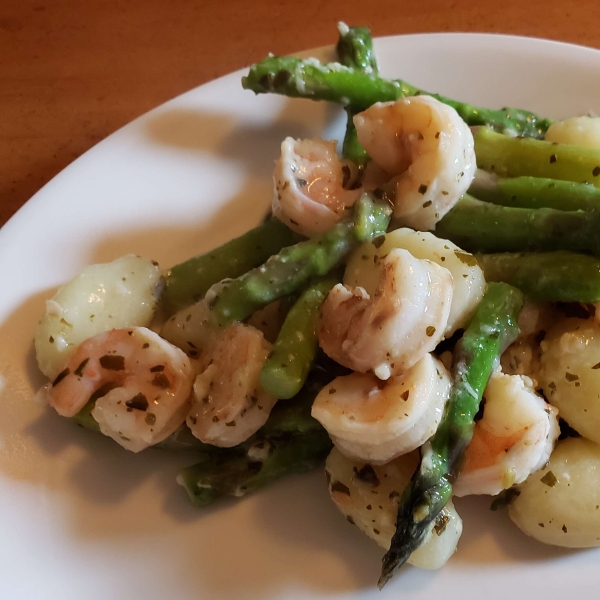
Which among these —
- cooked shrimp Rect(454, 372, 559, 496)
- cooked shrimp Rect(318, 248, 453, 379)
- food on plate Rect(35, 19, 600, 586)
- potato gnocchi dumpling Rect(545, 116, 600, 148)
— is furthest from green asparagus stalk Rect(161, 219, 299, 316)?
potato gnocchi dumpling Rect(545, 116, 600, 148)

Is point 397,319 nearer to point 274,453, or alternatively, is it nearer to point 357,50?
point 274,453

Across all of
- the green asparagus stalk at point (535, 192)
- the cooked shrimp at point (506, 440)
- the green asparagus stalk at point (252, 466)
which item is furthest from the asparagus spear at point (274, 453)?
the green asparagus stalk at point (535, 192)

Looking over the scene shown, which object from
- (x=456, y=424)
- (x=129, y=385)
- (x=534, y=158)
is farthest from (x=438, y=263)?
(x=129, y=385)

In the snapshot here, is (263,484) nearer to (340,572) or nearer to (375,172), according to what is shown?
(340,572)

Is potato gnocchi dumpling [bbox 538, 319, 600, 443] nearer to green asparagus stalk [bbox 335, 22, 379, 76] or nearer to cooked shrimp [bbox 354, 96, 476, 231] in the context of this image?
cooked shrimp [bbox 354, 96, 476, 231]

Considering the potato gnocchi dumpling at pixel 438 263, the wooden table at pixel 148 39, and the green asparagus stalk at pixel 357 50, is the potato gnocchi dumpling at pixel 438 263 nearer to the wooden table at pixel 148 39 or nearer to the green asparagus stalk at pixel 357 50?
the green asparagus stalk at pixel 357 50

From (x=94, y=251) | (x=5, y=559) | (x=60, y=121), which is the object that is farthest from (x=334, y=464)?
(x=60, y=121)
